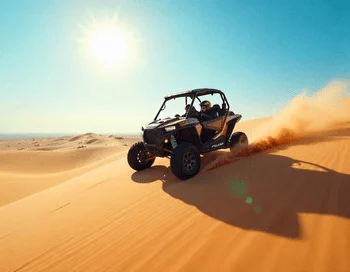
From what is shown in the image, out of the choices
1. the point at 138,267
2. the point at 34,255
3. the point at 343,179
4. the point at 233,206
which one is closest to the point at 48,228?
the point at 34,255

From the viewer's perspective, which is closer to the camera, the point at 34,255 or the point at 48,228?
the point at 34,255

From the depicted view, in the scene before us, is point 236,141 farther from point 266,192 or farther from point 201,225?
point 201,225

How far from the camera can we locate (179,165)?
5.16m

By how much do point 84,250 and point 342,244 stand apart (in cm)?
284

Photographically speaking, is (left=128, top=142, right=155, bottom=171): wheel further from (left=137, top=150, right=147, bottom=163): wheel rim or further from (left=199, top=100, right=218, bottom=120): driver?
(left=199, top=100, right=218, bottom=120): driver

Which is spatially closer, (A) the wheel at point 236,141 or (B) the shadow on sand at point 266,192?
(B) the shadow on sand at point 266,192

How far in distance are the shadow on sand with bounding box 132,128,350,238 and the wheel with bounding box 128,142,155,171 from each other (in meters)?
0.87

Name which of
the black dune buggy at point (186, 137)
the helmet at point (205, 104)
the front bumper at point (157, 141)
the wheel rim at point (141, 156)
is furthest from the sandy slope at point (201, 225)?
the helmet at point (205, 104)

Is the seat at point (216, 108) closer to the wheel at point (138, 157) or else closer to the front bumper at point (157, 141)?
the front bumper at point (157, 141)

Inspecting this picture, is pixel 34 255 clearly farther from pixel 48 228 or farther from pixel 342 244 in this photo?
pixel 342 244

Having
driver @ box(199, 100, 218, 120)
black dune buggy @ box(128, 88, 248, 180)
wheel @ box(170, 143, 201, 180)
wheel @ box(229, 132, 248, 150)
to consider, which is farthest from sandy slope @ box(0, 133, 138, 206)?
wheel @ box(229, 132, 248, 150)

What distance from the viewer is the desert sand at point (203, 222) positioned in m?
2.38

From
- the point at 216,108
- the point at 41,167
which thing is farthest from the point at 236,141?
the point at 41,167

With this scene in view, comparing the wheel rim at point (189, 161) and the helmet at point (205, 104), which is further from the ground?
the helmet at point (205, 104)
